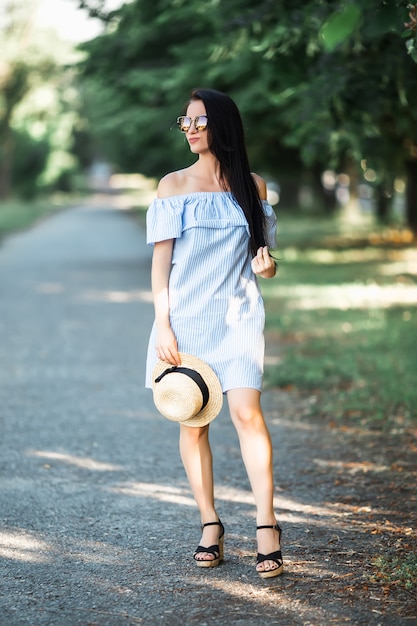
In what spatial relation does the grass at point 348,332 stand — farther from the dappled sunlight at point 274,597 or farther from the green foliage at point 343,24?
the green foliage at point 343,24

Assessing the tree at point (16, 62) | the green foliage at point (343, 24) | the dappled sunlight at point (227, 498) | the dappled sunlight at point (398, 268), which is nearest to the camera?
the green foliage at point (343, 24)

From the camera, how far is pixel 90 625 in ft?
11.7

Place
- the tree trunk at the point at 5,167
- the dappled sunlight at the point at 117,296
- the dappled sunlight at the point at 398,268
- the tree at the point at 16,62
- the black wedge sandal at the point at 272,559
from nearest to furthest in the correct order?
the black wedge sandal at the point at 272,559 → the dappled sunlight at the point at 117,296 → the dappled sunlight at the point at 398,268 → the tree at the point at 16,62 → the tree trunk at the point at 5,167

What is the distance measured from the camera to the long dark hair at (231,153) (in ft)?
13.7

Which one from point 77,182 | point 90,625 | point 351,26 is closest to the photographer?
point 351,26

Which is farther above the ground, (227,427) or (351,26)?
(351,26)

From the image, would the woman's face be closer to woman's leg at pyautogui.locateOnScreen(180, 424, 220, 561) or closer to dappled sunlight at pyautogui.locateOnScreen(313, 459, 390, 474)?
woman's leg at pyautogui.locateOnScreen(180, 424, 220, 561)

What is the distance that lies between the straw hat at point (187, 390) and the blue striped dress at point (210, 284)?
1.8 inches

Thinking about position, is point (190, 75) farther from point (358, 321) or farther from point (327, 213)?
point (327, 213)

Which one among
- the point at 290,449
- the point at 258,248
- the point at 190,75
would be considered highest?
the point at 190,75

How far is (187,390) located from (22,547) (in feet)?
3.57

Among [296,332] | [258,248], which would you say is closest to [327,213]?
[296,332]

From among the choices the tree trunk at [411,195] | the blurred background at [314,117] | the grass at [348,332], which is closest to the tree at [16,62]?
the blurred background at [314,117]

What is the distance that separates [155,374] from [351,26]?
224 centimetres
